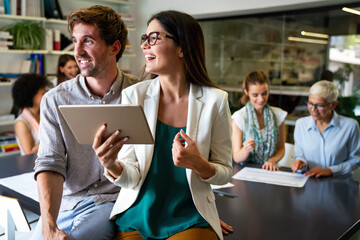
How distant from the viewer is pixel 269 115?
9.56 feet

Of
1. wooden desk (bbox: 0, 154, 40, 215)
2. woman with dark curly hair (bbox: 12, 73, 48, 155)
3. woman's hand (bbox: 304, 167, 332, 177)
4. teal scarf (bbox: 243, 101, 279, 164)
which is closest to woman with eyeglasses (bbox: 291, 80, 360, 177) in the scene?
woman's hand (bbox: 304, 167, 332, 177)

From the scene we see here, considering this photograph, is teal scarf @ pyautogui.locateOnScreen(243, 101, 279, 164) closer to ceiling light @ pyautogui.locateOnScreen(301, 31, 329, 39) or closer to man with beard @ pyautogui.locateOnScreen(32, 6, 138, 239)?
man with beard @ pyautogui.locateOnScreen(32, 6, 138, 239)

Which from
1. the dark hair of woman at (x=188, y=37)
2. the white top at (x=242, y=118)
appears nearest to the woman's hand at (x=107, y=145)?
the dark hair of woman at (x=188, y=37)

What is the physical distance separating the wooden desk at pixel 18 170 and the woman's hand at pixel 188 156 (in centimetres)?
97

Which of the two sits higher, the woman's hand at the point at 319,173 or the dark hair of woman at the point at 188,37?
the dark hair of woman at the point at 188,37

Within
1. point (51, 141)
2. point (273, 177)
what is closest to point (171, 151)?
point (51, 141)

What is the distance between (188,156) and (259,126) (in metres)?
1.82

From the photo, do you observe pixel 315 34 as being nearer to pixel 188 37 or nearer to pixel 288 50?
pixel 288 50

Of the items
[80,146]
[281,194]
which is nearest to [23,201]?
[80,146]

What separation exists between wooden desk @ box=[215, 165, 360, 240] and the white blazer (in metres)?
0.24

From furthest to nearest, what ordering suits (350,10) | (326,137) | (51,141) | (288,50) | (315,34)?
(288,50) < (315,34) < (350,10) < (326,137) < (51,141)

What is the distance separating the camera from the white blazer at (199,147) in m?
1.32

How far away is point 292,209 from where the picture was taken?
1.72 meters

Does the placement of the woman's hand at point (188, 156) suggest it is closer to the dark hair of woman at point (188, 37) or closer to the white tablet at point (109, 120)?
the white tablet at point (109, 120)
